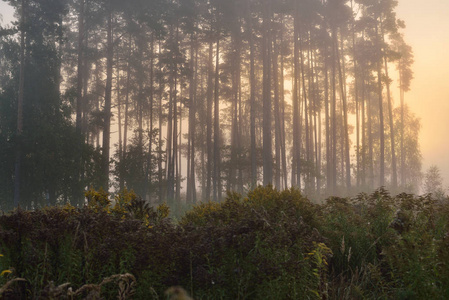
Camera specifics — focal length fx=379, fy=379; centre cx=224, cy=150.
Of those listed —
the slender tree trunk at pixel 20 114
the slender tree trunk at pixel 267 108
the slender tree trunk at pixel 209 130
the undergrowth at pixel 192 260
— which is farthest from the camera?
the slender tree trunk at pixel 209 130

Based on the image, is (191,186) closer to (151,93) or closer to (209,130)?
(209,130)

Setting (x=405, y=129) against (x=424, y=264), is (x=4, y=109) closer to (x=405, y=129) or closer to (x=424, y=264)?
(x=424, y=264)

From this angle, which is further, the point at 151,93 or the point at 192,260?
the point at 151,93

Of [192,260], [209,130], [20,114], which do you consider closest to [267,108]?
[209,130]

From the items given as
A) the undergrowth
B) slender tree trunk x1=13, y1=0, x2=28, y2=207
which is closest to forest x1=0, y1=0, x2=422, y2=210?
slender tree trunk x1=13, y1=0, x2=28, y2=207

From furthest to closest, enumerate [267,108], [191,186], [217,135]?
[191,186], [217,135], [267,108]

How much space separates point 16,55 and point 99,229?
79.7ft

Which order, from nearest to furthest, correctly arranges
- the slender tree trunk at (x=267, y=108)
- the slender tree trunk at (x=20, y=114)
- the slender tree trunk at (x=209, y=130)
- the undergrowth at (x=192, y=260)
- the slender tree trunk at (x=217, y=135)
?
the undergrowth at (x=192, y=260) < the slender tree trunk at (x=20, y=114) < the slender tree trunk at (x=267, y=108) < the slender tree trunk at (x=217, y=135) < the slender tree trunk at (x=209, y=130)

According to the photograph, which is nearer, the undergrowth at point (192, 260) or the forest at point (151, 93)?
the undergrowth at point (192, 260)

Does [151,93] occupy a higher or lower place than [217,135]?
higher

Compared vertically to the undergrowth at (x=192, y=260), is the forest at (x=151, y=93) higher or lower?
higher

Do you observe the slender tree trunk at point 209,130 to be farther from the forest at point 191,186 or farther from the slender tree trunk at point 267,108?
the slender tree trunk at point 267,108

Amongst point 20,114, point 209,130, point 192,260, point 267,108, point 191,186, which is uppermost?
point 267,108

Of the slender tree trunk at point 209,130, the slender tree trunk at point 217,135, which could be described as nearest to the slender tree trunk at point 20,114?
the slender tree trunk at point 217,135
